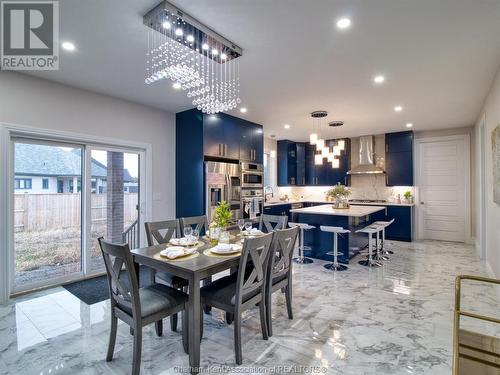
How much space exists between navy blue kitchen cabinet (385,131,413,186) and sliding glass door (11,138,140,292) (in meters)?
6.07

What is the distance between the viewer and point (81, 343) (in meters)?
2.36

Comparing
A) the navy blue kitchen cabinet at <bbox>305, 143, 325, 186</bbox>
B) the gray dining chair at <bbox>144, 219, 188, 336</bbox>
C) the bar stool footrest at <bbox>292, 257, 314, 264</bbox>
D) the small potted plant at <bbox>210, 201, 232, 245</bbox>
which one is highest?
the navy blue kitchen cabinet at <bbox>305, 143, 325, 186</bbox>

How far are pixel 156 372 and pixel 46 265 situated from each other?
109 inches

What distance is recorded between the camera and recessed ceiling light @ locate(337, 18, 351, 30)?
7.43 ft

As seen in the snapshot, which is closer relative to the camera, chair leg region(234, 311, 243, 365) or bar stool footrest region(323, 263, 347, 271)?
chair leg region(234, 311, 243, 365)

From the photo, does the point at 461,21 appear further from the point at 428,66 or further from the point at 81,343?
the point at 81,343

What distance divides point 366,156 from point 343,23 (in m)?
5.48

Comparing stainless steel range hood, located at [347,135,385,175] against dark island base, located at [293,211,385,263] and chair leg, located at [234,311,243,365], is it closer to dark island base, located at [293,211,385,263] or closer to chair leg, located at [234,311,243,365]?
dark island base, located at [293,211,385,263]

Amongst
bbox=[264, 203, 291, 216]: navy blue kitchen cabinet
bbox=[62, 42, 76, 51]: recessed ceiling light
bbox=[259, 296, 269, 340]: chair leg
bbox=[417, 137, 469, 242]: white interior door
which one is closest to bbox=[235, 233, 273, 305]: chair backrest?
bbox=[259, 296, 269, 340]: chair leg

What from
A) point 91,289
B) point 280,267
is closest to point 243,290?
point 280,267

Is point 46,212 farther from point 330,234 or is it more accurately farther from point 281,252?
point 330,234

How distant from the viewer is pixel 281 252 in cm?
260

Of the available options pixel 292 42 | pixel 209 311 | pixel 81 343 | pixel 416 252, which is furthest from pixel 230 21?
pixel 416 252

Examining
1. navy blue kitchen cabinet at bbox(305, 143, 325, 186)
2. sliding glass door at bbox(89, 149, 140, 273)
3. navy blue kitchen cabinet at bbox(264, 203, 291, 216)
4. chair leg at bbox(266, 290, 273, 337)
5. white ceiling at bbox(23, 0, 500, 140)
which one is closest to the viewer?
white ceiling at bbox(23, 0, 500, 140)
